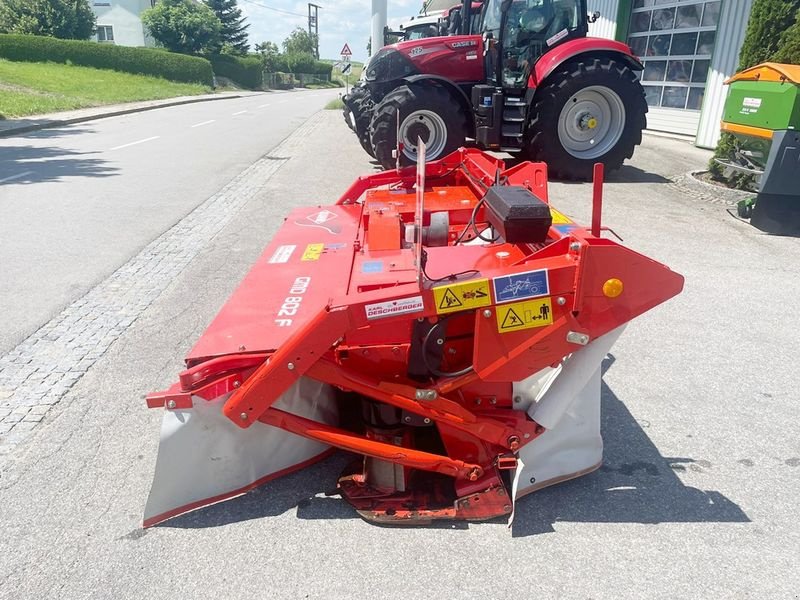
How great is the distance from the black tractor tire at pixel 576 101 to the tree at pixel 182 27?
4039 centimetres

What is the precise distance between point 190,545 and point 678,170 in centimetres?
930

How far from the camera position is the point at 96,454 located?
9.38ft

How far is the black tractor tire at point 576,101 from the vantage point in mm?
8242

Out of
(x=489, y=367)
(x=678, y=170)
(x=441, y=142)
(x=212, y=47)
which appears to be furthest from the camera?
(x=212, y=47)

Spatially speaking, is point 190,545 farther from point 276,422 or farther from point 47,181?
point 47,181

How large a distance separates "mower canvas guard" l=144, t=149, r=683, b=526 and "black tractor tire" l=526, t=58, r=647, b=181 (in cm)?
597

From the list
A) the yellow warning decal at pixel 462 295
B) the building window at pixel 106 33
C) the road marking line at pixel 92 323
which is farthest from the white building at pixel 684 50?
the building window at pixel 106 33

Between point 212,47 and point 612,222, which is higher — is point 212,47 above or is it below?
above

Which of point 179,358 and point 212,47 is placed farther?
point 212,47

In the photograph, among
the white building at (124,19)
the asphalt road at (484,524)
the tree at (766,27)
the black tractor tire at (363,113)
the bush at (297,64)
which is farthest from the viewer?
the bush at (297,64)

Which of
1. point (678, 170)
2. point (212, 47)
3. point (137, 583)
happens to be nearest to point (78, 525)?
point (137, 583)

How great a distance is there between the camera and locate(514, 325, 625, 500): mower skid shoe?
245 centimetres

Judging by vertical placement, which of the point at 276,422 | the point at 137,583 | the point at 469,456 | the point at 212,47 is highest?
the point at 212,47

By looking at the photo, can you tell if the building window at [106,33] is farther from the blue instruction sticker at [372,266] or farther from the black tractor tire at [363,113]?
the blue instruction sticker at [372,266]
